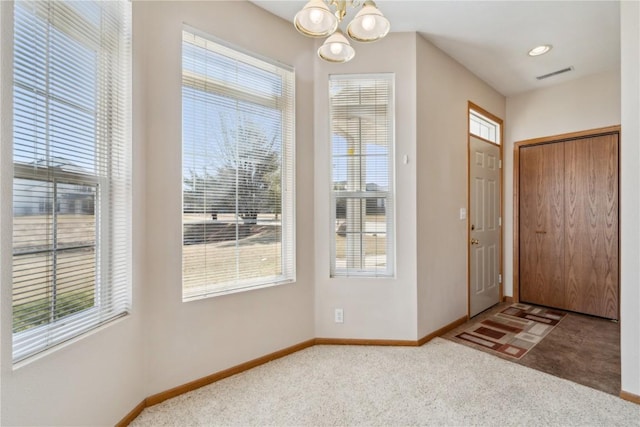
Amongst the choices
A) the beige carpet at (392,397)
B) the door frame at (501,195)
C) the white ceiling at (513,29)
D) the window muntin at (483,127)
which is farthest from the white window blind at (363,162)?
the window muntin at (483,127)

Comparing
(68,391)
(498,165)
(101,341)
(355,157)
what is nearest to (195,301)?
(101,341)

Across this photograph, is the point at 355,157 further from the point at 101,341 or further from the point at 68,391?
the point at 68,391

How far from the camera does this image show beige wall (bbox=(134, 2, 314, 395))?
184 cm

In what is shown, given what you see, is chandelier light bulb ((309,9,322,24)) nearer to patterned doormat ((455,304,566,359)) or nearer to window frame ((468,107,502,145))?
window frame ((468,107,502,145))

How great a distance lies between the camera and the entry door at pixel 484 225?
3.33 meters

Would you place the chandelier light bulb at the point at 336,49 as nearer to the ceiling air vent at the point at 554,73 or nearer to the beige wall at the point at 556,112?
the ceiling air vent at the point at 554,73

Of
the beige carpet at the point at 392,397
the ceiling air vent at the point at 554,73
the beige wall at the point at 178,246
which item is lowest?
the beige carpet at the point at 392,397

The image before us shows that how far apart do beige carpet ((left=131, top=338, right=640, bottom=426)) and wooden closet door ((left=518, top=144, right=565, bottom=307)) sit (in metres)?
1.89

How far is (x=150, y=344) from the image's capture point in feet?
6.03

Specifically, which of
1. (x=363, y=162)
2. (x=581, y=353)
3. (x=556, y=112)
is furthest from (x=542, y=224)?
(x=363, y=162)

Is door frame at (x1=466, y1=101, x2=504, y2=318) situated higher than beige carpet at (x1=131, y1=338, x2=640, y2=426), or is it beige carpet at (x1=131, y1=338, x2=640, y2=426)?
door frame at (x1=466, y1=101, x2=504, y2=318)
